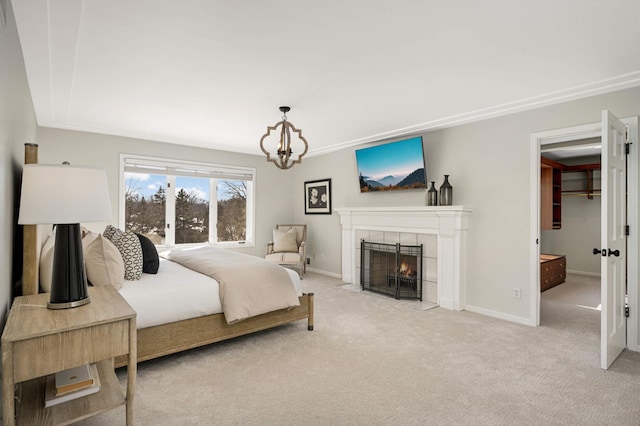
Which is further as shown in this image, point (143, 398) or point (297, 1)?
point (143, 398)

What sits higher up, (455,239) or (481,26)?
(481,26)

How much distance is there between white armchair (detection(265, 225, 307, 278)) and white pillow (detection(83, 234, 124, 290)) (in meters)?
3.32

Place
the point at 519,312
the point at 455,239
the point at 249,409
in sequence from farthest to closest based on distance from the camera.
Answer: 1. the point at 455,239
2. the point at 519,312
3. the point at 249,409

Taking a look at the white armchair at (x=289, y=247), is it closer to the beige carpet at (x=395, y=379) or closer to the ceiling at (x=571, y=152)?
the beige carpet at (x=395, y=379)

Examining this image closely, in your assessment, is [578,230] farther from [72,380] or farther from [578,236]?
[72,380]

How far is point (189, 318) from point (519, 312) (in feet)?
10.9

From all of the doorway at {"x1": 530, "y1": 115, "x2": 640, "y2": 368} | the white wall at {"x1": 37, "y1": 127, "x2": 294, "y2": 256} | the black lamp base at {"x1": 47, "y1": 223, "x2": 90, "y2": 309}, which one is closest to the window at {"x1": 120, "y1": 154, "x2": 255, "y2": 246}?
the white wall at {"x1": 37, "y1": 127, "x2": 294, "y2": 256}

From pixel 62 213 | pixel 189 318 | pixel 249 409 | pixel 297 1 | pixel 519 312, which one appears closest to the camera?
pixel 62 213

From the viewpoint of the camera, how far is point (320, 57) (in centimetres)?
256

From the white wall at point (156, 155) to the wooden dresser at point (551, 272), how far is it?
441cm

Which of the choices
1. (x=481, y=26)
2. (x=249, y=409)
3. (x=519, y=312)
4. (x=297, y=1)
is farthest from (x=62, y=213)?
(x=519, y=312)

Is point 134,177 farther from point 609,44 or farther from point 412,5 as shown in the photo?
point 609,44

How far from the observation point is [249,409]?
2.07 metres

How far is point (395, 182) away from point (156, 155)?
11.9 feet
